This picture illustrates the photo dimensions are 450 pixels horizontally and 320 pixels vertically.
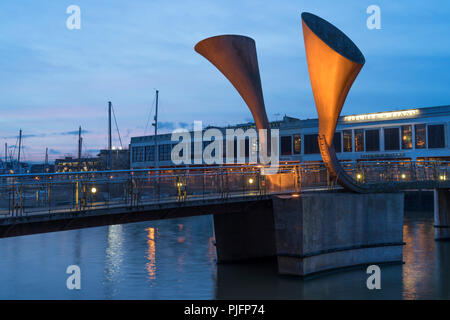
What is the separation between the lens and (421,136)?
60.5 m

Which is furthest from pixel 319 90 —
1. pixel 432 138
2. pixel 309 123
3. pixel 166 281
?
pixel 309 123

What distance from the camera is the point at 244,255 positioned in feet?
88.1

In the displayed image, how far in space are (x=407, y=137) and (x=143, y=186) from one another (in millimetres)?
50754

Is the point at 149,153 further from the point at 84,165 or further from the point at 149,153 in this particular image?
the point at 84,165

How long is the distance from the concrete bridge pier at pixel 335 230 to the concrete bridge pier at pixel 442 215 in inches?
414

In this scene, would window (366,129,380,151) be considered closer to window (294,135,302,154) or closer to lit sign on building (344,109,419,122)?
lit sign on building (344,109,419,122)

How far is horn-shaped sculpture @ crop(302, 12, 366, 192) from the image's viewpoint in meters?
22.0

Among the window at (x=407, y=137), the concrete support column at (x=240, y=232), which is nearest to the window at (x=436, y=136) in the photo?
the window at (x=407, y=137)

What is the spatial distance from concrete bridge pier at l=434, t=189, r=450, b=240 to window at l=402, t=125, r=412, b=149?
26785mm

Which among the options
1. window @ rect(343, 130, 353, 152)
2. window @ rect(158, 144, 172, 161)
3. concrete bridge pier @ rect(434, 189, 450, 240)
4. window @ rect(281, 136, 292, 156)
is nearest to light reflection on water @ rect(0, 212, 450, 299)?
concrete bridge pier @ rect(434, 189, 450, 240)

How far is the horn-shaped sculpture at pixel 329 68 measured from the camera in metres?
22.0

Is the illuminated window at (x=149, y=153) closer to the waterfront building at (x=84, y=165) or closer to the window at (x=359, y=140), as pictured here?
the waterfront building at (x=84, y=165)

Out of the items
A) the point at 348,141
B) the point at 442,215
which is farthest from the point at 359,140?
the point at 442,215
